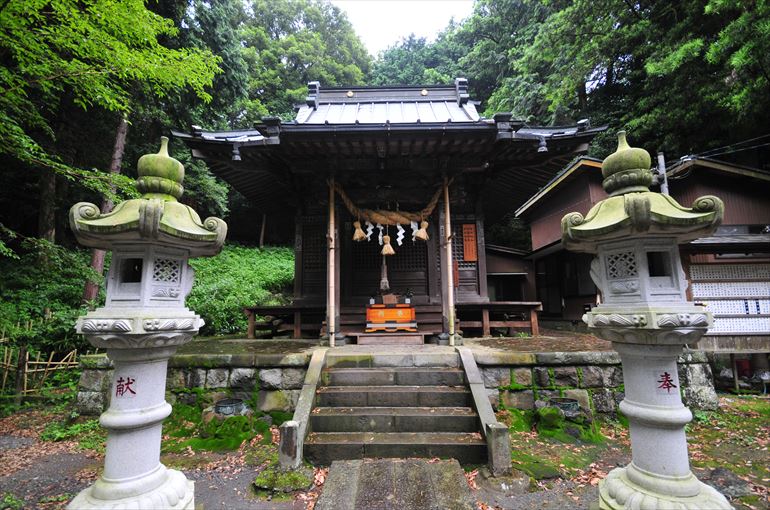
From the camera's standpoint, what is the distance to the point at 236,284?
15031 millimetres

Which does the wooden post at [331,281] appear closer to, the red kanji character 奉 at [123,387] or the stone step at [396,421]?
the stone step at [396,421]

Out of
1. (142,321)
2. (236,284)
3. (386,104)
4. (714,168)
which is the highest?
(386,104)

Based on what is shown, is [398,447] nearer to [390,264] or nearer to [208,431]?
[208,431]

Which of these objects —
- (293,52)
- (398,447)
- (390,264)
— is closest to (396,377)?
(398,447)

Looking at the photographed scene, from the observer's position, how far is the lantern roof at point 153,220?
2.70 meters

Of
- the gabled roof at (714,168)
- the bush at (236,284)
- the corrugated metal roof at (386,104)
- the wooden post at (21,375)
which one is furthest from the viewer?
the bush at (236,284)

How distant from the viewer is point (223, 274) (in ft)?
53.9

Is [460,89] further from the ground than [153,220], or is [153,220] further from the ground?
[460,89]

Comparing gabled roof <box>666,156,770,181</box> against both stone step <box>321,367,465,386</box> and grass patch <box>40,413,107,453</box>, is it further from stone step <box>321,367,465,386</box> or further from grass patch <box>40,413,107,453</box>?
grass patch <box>40,413,107,453</box>

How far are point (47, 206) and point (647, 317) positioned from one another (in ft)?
50.5

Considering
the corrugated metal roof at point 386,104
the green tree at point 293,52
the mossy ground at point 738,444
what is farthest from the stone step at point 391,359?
the green tree at point 293,52

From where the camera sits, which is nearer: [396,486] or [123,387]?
[123,387]

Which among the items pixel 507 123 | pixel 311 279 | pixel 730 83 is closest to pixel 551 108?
pixel 730 83

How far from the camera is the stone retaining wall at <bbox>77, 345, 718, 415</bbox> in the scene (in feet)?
17.6
